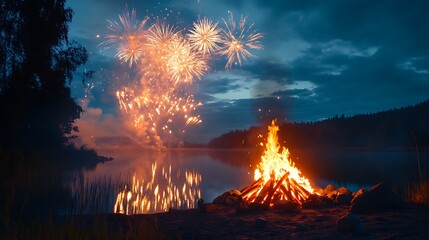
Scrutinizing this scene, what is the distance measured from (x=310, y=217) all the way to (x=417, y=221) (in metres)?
3.11

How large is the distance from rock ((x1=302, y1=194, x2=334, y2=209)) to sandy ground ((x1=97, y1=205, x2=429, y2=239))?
470 mm

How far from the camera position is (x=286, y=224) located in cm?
1202

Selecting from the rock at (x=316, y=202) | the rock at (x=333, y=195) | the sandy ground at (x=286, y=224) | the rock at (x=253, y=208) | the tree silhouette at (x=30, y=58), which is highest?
the tree silhouette at (x=30, y=58)

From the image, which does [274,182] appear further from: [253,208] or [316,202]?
[253,208]

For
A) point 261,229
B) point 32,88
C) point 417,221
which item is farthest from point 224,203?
point 32,88

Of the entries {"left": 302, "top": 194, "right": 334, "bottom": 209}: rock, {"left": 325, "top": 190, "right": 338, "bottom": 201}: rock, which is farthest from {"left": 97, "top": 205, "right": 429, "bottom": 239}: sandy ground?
{"left": 325, "top": 190, "right": 338, "bottom": 201}: rock

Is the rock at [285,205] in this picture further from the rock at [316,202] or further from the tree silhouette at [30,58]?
the tree silhouette at [30,58]

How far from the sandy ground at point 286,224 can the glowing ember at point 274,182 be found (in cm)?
139

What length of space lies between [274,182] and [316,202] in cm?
206

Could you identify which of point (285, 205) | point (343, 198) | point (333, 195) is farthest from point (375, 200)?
point (285, 205)

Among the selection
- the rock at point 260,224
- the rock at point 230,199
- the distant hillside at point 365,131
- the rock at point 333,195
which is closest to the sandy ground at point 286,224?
the rock at point 260,224

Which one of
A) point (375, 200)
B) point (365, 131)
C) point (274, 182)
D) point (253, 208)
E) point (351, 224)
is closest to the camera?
point (351, 224)

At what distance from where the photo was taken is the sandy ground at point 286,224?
33.6 feet

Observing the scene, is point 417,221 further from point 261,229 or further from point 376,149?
point 376,149
